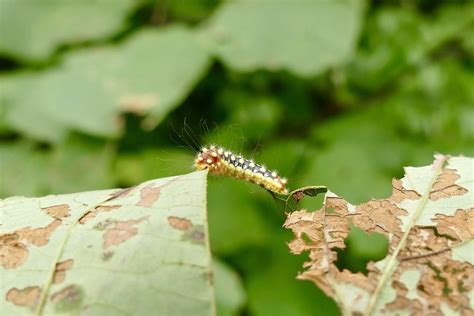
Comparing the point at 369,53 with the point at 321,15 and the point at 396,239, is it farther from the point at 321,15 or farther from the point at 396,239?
the point at 396,239

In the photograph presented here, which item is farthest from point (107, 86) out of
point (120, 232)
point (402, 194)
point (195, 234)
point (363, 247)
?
point (195, 234)

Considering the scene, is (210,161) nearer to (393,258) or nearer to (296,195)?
(296,195)

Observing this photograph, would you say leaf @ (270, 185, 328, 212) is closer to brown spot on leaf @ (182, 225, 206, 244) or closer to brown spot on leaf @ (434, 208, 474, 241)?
brown spot on leaf @ (434, 208, 474, 241)

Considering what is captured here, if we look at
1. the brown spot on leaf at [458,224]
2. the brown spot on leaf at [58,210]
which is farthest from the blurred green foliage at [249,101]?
the brown spot on leaf at [58,210]

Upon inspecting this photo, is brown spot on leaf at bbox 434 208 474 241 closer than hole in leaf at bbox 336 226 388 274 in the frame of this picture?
Yes

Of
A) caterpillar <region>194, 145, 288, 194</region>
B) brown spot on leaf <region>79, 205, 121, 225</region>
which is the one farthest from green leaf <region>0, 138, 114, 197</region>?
brown spot on leaf <region>79, 205, 121, 225</region>

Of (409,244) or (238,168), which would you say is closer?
(409,244)

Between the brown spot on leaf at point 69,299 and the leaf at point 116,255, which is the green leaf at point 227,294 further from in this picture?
the brown spot on leaf at point 69,299
